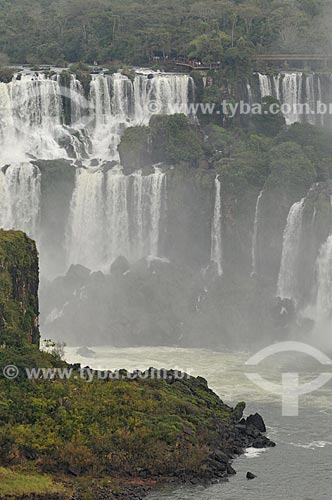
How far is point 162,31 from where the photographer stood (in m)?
89.8

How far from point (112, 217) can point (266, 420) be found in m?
23.1

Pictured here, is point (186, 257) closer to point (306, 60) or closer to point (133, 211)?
point (133, 211)

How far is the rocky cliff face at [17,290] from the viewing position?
50875mm

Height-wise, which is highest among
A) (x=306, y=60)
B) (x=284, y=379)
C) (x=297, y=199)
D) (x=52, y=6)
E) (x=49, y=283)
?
(x=52, y=6)

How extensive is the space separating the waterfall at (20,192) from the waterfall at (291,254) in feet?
40.9

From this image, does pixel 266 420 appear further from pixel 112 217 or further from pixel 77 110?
pixel 77 110

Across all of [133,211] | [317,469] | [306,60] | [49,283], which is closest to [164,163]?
[133,211]

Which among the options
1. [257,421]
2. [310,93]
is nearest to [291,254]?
[310,93]

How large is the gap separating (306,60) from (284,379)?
33.9 metres

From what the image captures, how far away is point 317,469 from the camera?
46.8 meters

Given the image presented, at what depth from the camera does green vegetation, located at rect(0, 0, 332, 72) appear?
87.7 metres

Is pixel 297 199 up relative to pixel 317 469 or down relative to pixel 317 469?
up

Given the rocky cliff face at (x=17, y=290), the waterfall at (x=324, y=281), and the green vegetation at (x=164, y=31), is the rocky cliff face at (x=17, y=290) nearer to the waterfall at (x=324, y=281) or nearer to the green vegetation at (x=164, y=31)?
the waterfall at (x=324, y=281)

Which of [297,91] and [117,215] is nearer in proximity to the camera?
[117,215]
